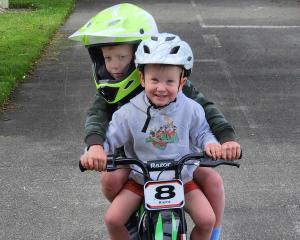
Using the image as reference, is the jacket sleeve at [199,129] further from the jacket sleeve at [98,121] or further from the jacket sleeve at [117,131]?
the jacket sleeve at [98,121]

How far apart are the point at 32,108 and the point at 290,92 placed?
356cm

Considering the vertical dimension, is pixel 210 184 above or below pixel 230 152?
below

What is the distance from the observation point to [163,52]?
124 inches

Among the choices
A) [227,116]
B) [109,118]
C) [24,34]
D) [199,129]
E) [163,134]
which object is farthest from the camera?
[24,34]

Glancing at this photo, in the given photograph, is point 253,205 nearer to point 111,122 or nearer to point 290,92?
point 111,122

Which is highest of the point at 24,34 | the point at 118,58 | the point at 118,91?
the point at 118,58

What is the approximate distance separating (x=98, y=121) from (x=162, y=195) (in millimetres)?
622

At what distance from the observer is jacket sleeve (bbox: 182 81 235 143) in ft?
11.2

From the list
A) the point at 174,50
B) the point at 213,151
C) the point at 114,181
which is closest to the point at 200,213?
the point at 213,151

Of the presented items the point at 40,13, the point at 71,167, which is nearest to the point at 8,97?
the point at 71,167

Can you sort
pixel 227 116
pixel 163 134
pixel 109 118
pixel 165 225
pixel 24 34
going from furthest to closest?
pixel 24 34 → pixel 227 116 → pixel 109 118 → pixel 163 134 → pixel 165 225

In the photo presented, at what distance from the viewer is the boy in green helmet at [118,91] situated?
339 centimetres

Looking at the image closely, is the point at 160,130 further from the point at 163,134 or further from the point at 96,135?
the point at 96,135

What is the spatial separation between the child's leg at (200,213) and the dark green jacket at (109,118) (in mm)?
340
